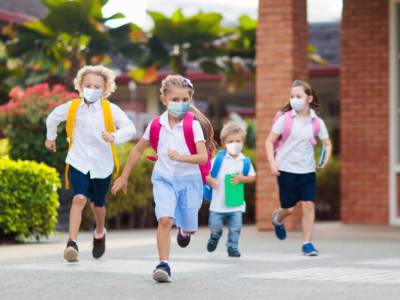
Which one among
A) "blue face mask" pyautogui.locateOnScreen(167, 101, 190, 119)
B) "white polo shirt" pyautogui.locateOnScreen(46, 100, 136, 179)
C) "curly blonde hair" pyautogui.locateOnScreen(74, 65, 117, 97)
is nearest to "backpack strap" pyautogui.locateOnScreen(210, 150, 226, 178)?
"white polo shirt" pyautogui.locateOnScreen(46, 100, 136, 179)

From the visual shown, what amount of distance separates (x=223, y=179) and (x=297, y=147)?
839 millimetres

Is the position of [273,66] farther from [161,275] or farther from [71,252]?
[161,275]

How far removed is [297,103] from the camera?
1280 cm

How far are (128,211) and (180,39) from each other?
390 inches

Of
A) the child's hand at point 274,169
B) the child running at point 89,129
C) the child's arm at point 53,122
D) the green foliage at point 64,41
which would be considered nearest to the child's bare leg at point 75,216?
the child running at point 89,129

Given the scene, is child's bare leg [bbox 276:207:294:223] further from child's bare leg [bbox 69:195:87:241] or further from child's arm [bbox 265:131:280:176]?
child's bare leg [bbox 69:195:87:241]

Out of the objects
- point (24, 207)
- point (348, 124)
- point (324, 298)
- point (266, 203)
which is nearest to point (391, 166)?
point (348, 124)

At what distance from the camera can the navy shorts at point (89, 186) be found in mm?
11617

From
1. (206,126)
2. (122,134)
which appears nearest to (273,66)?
(122,134)

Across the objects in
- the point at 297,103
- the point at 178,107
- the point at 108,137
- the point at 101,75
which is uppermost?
the point at 101,75

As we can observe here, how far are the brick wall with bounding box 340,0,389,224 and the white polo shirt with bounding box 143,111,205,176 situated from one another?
30.1ft

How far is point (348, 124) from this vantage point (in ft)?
62.4

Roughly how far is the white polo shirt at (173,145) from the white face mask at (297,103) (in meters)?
3.09

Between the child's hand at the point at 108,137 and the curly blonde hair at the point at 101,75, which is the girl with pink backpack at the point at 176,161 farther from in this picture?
the curly blonde hair at the point at 101,75
